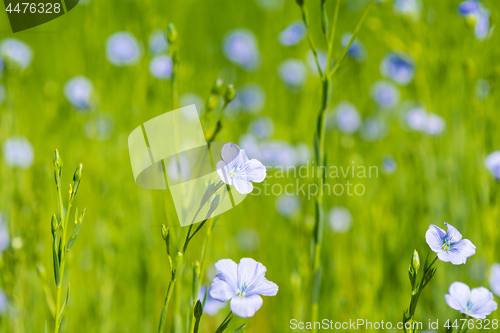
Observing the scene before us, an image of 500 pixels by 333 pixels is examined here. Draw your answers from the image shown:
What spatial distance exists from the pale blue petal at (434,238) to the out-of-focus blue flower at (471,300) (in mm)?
100

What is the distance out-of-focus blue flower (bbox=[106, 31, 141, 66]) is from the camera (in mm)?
2344

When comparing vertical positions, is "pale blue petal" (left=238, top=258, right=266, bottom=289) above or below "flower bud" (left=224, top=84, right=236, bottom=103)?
below

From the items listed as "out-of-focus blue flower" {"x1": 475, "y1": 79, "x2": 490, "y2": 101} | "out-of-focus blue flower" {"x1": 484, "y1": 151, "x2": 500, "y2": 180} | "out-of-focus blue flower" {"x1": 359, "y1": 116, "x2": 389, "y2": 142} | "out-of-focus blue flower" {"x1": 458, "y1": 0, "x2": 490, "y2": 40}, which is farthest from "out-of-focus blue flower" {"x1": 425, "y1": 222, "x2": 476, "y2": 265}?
"out-of-focus blue flower" {"x1": 359, "y1": 116, "x2": 389, "y2": 142}

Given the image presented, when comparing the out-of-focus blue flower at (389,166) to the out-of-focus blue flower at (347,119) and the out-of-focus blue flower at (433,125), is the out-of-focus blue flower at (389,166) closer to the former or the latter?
the out-of-focus blue flower at (433,125)

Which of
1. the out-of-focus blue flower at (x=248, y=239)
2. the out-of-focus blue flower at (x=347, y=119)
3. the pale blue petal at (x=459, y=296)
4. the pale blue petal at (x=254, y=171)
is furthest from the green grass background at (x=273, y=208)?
the pale blue petal at (x=459, y=296)

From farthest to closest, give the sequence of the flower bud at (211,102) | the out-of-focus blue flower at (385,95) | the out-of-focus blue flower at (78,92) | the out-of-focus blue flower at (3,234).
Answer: the out-of-focus blue flower at (385,95) < the out-of-focus blue flower at (78,92) < the out-of-focus blue flower at (3,234) < the flower bud at (211,102)

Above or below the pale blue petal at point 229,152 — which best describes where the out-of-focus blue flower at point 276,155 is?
below

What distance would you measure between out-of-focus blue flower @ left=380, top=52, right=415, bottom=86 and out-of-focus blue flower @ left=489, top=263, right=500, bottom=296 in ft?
4.72

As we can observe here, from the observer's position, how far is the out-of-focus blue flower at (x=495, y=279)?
1.15 meters

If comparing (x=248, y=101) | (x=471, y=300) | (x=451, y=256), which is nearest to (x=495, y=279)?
(x=471, y=300)

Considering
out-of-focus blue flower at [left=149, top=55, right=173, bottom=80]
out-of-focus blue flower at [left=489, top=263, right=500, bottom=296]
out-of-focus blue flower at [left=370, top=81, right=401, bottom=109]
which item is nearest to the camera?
out-of-focus blue flower at [left=489, top=263, right=500, bottom=296]

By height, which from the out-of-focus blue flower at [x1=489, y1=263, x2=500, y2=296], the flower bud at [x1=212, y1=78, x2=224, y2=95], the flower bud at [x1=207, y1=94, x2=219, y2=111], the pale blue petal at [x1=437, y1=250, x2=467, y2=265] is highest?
the flower bud at [x1=212, y1=78, x2=224, y2=95]

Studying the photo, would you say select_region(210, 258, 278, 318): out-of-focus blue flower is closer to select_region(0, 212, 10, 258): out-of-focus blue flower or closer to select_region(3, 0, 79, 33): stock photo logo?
select_region(0, 212, 10, 258): out-of-focus blue flower

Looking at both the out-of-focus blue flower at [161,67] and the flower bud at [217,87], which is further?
the out-of-focus blue flower at [161,67]
